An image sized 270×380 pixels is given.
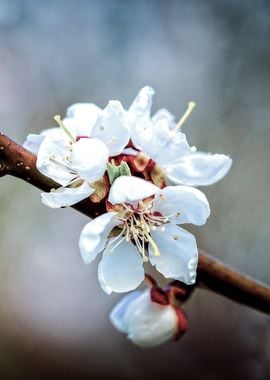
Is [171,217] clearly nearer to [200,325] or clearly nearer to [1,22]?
[200,325]

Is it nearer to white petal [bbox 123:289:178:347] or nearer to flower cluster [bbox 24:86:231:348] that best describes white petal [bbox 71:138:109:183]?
flower cluster [bbox 24:86:231:348]

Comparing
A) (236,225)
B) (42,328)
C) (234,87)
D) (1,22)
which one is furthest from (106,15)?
(42,328)

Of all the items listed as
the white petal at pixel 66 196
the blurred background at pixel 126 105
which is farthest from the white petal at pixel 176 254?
the blurred background at pixel 126 105

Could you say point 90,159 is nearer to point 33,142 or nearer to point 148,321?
point 33,142

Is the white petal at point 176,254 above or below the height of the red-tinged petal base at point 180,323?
above

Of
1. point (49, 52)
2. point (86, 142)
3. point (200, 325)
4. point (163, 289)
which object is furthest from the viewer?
point (49, 52)

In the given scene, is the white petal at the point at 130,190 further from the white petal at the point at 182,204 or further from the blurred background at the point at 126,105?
the blurred background at the point at 126,105

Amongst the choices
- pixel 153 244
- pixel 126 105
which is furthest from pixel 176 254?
pixel 126 105
